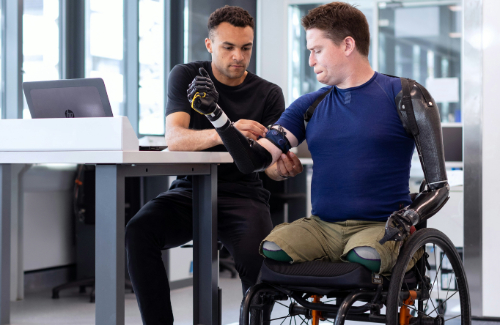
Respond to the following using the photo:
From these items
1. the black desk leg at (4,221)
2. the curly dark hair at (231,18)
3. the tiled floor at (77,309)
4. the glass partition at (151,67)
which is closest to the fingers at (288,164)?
the curly dark hair at (231,18)

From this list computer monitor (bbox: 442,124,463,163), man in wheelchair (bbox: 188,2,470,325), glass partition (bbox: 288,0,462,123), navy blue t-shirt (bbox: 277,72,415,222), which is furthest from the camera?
glass partition (bbox: 288,0,462,123)

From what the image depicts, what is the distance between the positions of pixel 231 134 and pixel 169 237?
52 centimetres

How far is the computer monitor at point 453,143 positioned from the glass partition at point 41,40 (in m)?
2.44

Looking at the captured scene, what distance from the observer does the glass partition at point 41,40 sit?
359 cm

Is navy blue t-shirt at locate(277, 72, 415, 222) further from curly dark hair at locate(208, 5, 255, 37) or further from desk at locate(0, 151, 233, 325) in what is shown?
curly dark hair at locate(208, 5, 255, 37)

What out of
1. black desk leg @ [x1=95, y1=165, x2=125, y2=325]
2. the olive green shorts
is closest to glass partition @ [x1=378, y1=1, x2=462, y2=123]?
the olive green shorts

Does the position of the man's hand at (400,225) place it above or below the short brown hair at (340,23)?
below

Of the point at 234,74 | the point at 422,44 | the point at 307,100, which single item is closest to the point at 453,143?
the point at 234,74

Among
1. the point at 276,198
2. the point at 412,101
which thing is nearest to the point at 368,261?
the point at 412,101

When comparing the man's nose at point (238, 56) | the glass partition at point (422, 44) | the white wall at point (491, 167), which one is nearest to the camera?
the man's nose at point (238, 56)

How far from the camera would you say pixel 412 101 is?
58.3 inches

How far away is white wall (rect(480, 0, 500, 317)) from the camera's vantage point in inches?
107

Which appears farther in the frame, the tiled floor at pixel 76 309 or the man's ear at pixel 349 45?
the tiled floor at pixel 76 309

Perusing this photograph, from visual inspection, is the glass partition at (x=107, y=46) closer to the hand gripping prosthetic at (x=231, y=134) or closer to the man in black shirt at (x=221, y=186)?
the man in black shirt at (x=221, y=186)
